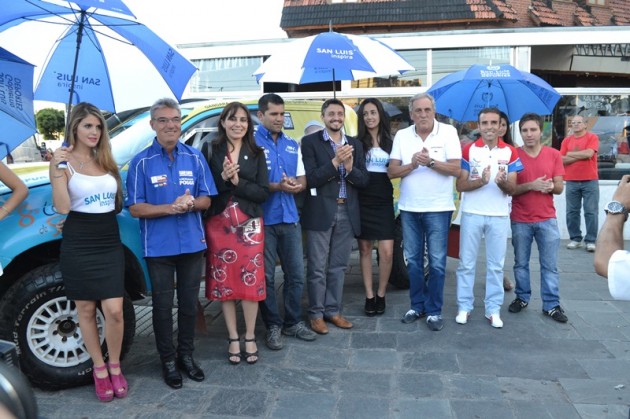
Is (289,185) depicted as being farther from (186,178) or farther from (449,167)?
(449,167)

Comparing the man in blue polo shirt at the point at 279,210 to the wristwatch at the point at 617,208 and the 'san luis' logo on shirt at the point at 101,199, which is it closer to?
the 'san luis' logo on shirt at the point at 101,199

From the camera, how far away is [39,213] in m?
3.78

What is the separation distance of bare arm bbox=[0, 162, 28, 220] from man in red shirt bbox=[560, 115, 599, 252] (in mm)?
7569

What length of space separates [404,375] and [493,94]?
10.8 ft

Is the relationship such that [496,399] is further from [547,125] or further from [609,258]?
[547,125]

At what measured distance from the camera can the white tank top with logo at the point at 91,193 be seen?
3572 millimetres

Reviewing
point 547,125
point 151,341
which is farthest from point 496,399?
point 547,125

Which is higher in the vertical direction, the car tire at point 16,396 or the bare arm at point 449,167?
the bare arm at point 449,167

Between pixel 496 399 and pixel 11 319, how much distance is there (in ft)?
10.5

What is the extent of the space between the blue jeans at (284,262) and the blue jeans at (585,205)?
5.81 metres

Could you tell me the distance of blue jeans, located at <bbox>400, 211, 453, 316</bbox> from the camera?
505 cm

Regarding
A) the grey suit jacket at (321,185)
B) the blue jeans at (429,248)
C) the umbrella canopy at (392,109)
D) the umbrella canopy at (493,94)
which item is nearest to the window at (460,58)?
the umbrella canopy at (392,109)

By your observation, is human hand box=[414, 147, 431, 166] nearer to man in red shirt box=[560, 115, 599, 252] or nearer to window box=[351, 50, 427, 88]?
man in red shirt box=[560, 115, 599, 252]

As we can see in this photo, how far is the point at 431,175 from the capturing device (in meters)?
5.00
